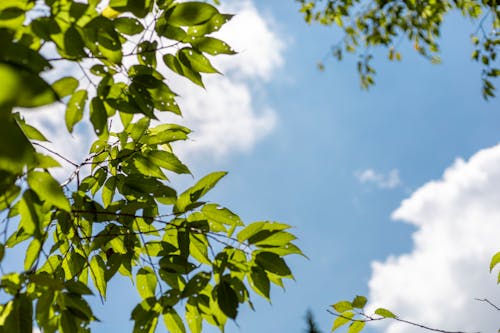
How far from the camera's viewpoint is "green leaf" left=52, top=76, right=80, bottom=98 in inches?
46.3

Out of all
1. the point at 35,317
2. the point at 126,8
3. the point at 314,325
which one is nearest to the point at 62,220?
the point at 35,317

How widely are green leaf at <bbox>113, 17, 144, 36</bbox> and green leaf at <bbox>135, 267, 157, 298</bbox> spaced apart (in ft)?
2.53

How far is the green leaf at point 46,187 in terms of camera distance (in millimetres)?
1166

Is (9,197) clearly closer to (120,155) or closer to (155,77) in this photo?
(155,77)

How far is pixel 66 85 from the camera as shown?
119 cm

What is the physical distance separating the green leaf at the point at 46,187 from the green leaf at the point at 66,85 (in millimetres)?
197

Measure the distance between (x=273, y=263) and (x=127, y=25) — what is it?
764 millimetres

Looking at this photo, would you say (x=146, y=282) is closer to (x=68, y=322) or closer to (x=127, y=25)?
(x=68, y=322)

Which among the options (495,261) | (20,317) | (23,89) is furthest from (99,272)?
(495,261)

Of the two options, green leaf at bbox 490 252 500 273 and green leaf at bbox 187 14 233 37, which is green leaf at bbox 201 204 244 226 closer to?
green leaf at bbox 187 14 233 37

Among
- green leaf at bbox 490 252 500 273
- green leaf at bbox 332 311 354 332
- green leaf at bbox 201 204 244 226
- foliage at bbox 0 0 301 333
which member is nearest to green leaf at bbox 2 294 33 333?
foliage at bbox 0 0 301 333

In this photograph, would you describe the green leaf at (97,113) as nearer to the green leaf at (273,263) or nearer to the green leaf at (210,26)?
the green leaf at (210,26)

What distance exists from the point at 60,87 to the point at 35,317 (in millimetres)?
607

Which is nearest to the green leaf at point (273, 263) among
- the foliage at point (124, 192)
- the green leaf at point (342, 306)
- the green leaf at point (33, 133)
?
the foliage at point (124, 192)
